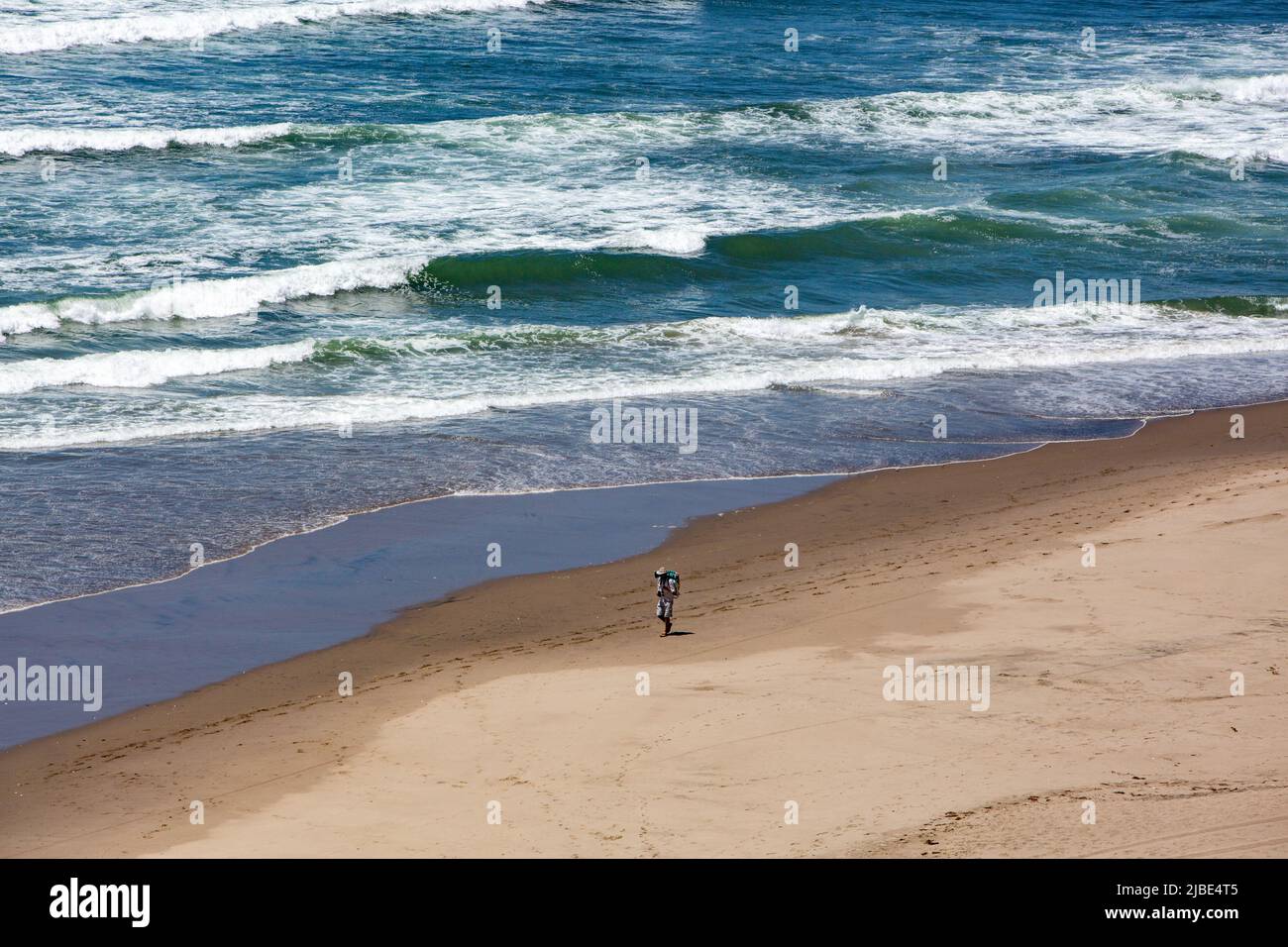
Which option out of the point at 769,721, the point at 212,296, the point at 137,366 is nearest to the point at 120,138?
the point at 212,296

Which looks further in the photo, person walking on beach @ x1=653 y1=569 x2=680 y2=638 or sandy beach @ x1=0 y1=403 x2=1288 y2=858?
person walking on beach @ x1=653 y1=569 x2=680 y2=638

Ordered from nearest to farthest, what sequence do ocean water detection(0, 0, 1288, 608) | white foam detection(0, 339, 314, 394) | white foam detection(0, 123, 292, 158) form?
ocean water detection(0, 0, 1288, 608)
white foam detection(0, 339, 314, 394)
white foam detection(0, 123, 292, 158)

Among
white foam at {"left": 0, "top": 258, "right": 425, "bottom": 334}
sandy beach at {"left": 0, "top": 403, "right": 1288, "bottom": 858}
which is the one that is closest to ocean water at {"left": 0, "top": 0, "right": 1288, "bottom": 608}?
white foam at {"left": 0, "top": 258, "right": 425, "bottom": 334}

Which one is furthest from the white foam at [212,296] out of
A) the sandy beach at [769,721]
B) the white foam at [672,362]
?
the sandy beach at [769,721]

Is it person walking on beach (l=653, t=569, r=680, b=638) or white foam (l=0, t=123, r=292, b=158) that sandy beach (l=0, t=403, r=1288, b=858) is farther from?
white foam (l=0, t=123, r=292, b=158)

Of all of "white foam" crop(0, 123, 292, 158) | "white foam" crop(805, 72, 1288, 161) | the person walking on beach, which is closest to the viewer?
the person walking on beach

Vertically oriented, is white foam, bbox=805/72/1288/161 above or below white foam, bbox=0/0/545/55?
below

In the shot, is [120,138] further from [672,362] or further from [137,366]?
[672,362]

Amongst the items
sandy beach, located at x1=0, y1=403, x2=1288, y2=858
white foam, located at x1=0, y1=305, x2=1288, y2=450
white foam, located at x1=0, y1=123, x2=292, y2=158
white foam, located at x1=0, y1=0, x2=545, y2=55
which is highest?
white foam, located at x1=0, y1=0, x2=545, y2=55
